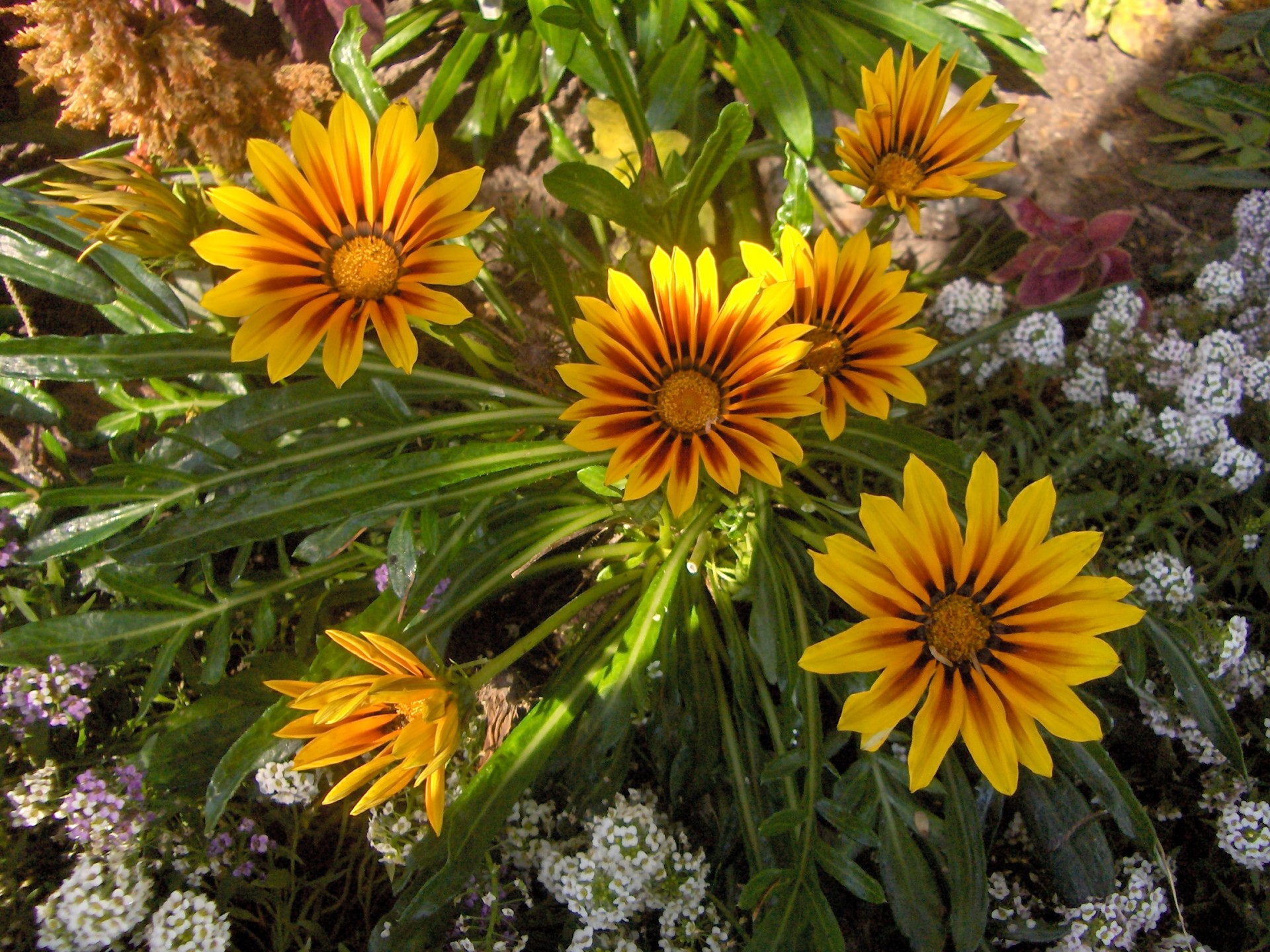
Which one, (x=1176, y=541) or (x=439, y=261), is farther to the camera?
(x=1176, y=541)

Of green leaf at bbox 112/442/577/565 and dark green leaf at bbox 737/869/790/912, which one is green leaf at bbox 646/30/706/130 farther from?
dark green leaf at bbox 737/869/790/912

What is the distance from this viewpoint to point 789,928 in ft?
4.21

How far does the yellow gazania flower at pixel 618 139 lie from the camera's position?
6.48ft

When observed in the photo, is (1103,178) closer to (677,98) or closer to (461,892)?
(677,98)

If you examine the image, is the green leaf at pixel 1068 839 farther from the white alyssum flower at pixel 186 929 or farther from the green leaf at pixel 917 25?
the green leaf at pixel 917 25

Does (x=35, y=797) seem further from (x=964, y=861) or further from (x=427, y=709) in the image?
(x=964, y=861)

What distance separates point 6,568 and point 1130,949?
2325mm

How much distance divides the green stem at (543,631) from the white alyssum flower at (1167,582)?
40.0 inches

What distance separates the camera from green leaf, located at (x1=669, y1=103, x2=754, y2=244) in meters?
1.37

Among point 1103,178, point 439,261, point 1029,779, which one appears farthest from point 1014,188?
point 439,261

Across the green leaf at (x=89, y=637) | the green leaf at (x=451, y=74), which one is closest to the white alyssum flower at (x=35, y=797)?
the green leaf at (x=89, y=637)

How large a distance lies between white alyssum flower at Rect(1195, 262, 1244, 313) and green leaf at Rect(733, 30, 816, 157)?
0.99 metres

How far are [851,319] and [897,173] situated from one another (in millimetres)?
309

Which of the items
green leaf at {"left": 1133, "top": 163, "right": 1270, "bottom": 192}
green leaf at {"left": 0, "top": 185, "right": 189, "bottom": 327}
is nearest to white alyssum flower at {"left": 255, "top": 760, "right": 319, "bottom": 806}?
green leaf at {"left": 0, "top": 185, "right": 189, "bottom": 327}
